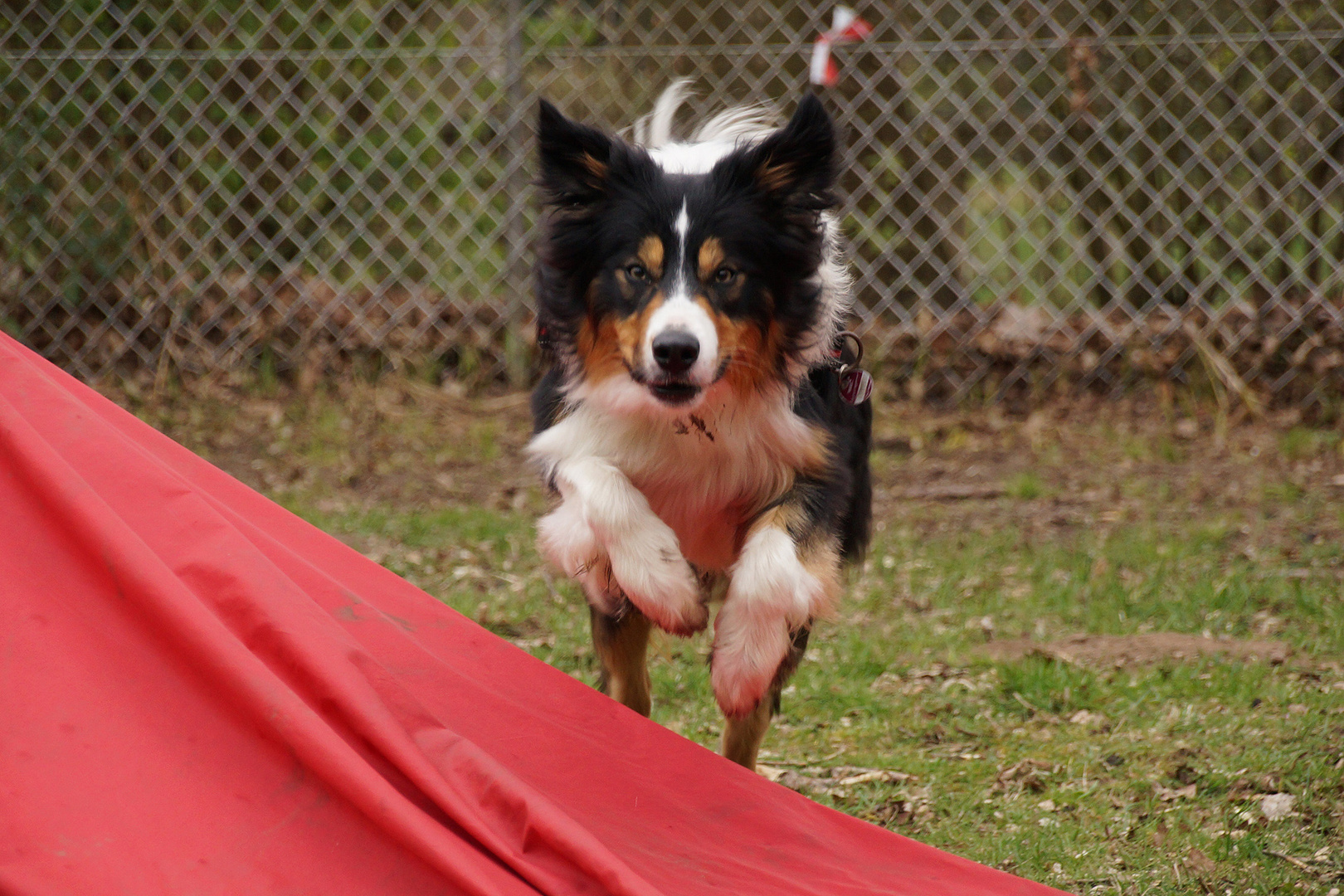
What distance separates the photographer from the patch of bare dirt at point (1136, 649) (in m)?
3.51

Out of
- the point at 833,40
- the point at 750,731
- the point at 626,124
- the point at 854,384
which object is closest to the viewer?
the point at 750,731

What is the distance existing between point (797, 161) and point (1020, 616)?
1.96 metres

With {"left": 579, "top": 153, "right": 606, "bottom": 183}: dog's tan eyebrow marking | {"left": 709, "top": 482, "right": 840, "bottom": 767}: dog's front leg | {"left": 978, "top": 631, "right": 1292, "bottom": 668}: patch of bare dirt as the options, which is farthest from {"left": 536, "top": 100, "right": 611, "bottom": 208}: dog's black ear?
{"left": 978, "top": 631, "right": 1292, "bottom": 668}: patch of bare dirt

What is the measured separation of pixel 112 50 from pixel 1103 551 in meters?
5.59

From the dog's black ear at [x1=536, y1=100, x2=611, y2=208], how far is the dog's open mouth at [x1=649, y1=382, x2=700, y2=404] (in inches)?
21.0

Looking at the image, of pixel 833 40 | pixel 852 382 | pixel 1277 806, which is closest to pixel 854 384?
pixel 852 382

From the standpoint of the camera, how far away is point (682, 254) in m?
2.53

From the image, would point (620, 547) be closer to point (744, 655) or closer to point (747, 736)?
point (744, 655)

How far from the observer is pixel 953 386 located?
645 cm

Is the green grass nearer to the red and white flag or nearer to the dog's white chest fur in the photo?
the dog's white chest fur

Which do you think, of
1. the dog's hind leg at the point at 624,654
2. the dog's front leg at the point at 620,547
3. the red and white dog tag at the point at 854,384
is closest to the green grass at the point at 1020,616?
the dog's hind leg at the point at 624,654

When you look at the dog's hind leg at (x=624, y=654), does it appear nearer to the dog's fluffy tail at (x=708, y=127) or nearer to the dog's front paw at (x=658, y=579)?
the dog's front paw at (x=658, y=579)

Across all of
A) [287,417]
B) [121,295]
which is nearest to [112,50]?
[121,295]

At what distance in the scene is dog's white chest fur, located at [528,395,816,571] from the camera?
107 inches
